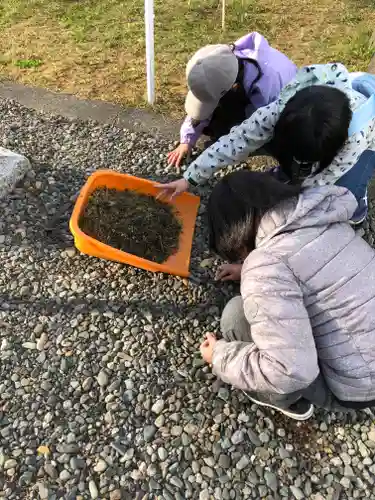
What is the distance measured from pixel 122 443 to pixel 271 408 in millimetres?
586

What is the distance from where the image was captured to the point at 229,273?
244cm

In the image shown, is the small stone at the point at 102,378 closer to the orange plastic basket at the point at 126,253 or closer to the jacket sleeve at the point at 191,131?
the orange plastic basket at the point at 126,253

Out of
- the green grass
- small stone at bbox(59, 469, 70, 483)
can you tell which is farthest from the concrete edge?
small stone at bbox(59, 469, 70, 483)

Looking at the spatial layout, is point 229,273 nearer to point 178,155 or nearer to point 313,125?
point 313,125

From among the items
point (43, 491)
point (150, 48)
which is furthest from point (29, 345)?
point (150, 48)

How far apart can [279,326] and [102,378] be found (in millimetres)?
857

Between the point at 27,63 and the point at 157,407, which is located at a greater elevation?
the point at 27,63

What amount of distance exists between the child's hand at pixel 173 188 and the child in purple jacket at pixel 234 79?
17.6 inches

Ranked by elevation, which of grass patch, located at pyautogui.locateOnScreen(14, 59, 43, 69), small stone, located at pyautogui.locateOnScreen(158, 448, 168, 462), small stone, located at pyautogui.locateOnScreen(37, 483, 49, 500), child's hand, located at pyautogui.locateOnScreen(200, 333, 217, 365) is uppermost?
grass patch, located at pyautogui.locateOnScreen(14, 59, 43, 69)

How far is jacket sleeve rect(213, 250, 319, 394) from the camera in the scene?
5.10 ft

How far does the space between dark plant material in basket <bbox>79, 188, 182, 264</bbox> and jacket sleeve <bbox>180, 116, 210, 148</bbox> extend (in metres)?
0.63

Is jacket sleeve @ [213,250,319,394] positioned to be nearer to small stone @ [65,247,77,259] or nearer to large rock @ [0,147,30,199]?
small stone @ [65,247,77,259]

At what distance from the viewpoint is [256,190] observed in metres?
1.59

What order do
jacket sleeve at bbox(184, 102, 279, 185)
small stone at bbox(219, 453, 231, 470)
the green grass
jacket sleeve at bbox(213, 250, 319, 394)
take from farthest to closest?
1. the green grass
2. jacket sleeve at bbox(184, 102, 279, 185)
3. small stone at bbox(219, 453, 231, 470)
4. jacket sleeve at bbox(213, 250, 319, 394)
